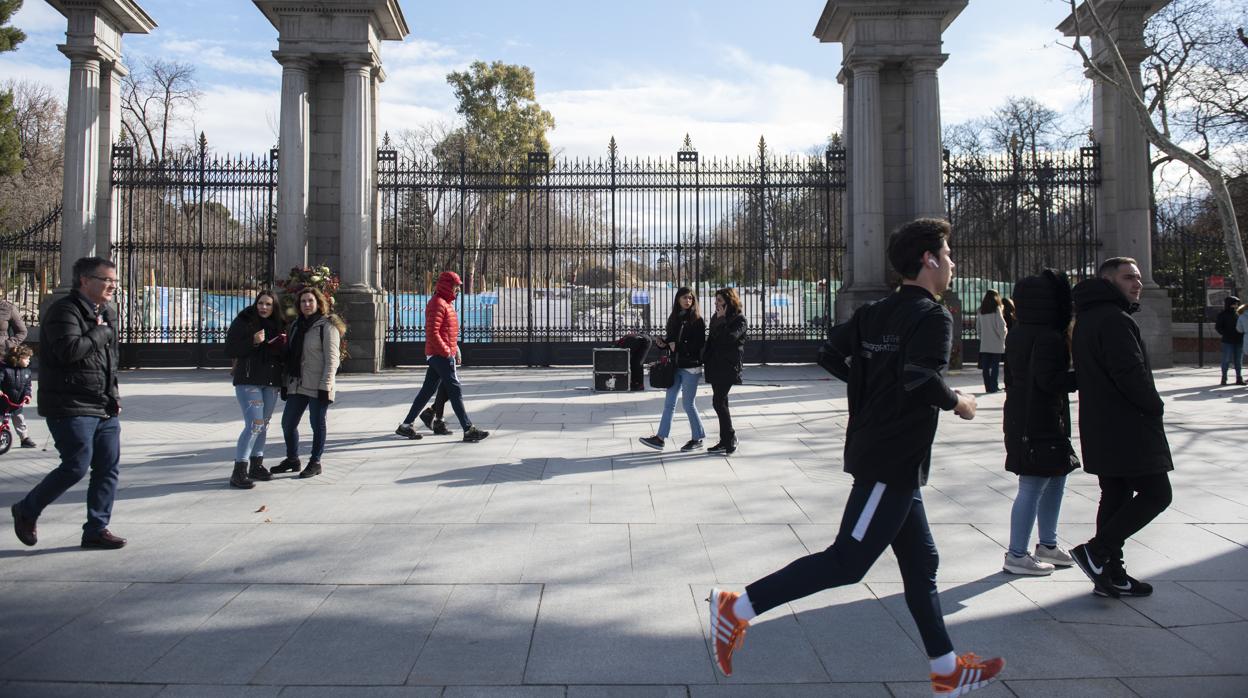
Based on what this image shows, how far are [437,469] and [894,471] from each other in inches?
207

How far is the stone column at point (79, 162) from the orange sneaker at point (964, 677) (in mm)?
18353

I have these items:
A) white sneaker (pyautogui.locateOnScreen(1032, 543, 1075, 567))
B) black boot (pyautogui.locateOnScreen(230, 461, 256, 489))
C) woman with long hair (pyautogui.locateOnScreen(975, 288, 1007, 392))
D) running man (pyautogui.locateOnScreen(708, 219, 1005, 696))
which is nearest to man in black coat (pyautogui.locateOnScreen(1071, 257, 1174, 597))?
white sneaker (pyautogui.locateOnScreen(1032, 543, 1075, 567))

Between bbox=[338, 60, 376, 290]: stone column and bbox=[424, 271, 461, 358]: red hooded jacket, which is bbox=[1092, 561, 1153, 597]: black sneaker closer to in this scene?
bbox=[424, 271, 461, 358]: red hooded jacket

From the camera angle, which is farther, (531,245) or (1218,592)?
(531,245)

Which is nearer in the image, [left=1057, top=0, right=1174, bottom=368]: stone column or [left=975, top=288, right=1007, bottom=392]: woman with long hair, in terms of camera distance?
[left=975, top=288, right=1007, bottom=392]: woman with long hair

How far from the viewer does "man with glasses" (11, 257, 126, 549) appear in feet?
16.1

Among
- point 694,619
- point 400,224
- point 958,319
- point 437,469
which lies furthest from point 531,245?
point 694,619

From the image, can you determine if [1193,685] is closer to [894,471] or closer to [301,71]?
[894,471]

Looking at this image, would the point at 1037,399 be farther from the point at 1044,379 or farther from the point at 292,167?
the point at 292,167

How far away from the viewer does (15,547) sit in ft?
17.2

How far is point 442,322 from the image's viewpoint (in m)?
8.94

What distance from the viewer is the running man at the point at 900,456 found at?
308 centimetres

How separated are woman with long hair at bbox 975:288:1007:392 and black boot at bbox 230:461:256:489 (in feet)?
36.4

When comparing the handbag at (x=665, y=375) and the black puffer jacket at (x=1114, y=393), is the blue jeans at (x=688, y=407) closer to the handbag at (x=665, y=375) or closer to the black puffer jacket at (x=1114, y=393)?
the handbag at (x=665, y=375)
